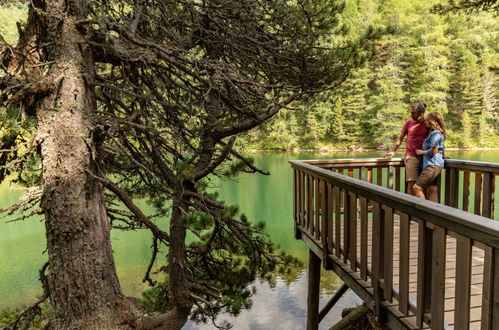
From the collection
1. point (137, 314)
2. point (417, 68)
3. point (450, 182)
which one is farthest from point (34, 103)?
point (417, 68)

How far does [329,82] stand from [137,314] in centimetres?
300

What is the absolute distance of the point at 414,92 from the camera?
3675 cm

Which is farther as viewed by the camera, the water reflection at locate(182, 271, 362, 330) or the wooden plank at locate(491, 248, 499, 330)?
the water reflection at locate(182, 271, 362, 330)

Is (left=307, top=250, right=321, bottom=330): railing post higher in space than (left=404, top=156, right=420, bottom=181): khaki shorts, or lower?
lower

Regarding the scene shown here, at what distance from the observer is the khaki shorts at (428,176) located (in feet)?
13.8

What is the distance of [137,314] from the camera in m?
2.86

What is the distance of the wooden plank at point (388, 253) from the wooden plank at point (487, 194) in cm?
205

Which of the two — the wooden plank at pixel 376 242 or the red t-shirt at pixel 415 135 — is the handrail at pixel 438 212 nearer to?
the wooden plank at pixel 376 242

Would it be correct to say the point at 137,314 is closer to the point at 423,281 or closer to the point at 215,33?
the point at 423,281

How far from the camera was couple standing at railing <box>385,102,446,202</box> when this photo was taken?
4.18 meters

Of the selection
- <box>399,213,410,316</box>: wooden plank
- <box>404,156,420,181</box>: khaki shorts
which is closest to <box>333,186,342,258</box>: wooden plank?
<box>399,213,410,316</box>: wooden plank

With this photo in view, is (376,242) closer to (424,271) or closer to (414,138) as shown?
(424,271)

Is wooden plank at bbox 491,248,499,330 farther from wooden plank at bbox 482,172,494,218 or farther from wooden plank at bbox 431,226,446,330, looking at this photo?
wooden plank at bbox 482,172,494,218

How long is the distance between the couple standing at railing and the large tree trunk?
10.9 feet
